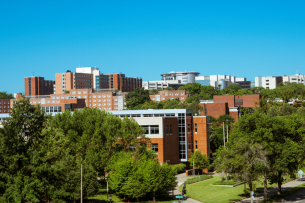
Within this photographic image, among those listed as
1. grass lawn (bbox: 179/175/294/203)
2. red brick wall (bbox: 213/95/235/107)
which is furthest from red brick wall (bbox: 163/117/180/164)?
red brick wall (bbox: 213/95/235/107)

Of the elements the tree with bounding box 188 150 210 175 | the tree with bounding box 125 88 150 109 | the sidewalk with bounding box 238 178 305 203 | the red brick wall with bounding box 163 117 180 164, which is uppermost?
the tree with bounding box 125 88 150 109

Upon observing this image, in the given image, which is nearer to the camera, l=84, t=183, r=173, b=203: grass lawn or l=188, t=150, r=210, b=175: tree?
l=84, t=183, r=173, b=203: grass lawn

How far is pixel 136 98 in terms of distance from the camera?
582ft

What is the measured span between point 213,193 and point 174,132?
21.6 m

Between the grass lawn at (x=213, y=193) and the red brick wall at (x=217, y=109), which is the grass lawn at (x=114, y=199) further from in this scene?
the red brick wall at (x=217, y=109)

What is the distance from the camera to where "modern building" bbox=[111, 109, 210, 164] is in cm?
6888

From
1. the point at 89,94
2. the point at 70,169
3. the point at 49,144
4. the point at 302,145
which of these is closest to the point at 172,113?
the point at 302,145

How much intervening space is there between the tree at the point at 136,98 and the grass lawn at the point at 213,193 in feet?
385

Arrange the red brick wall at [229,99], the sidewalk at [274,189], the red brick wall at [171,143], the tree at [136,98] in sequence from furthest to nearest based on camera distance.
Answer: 1. the tree at [136,98]
2. the red brick wall at [229,99]
3. the red brick wall at [171,143]
4. the sidewalk at [274,189]

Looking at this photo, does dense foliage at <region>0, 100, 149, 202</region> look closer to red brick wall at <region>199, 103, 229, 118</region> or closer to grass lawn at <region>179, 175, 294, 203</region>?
grass lawn at <region>179, 175, 294, 203</region>

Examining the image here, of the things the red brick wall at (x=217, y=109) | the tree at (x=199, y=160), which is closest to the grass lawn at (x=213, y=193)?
the tree at (x=199, y=160)

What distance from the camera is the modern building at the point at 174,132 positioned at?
68875mm

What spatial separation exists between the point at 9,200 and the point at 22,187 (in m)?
1.38

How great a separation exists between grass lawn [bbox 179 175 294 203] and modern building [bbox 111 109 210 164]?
12422 mm
